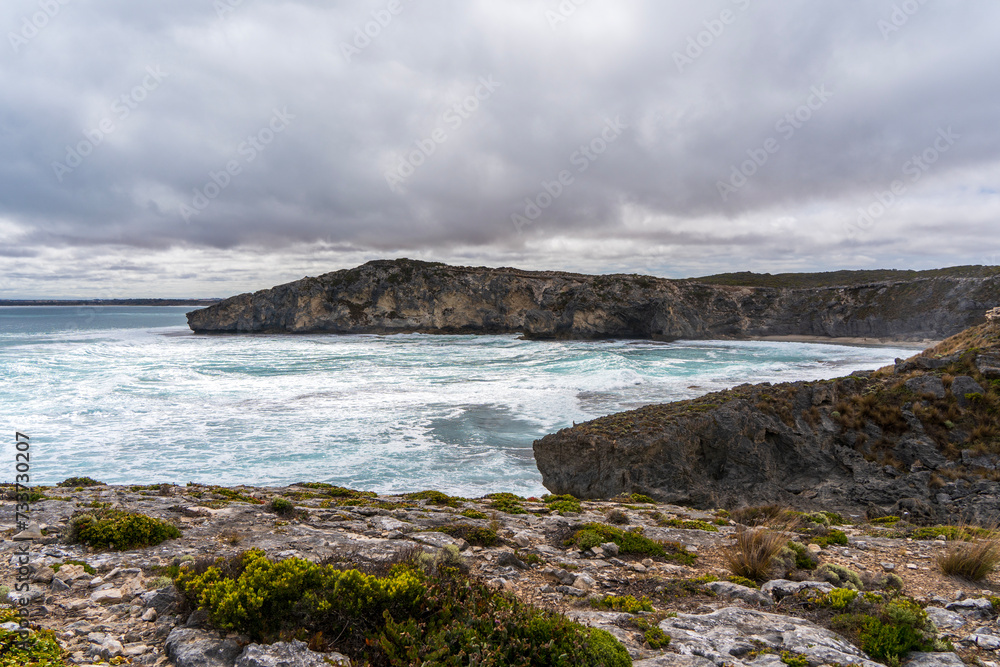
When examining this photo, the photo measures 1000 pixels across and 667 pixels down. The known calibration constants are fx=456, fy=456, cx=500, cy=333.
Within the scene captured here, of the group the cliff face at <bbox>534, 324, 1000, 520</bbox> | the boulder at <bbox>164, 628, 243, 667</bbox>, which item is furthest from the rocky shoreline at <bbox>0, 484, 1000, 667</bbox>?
the cliff face at <bbox>534, 324, 1000, 520</bbox>

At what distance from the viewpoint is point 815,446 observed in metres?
12.6

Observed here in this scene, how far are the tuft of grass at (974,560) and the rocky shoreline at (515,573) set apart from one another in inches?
6.3

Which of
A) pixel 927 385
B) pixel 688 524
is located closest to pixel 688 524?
pixel 688 524

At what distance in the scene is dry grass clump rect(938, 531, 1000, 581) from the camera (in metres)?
5.60

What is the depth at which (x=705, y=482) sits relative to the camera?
12500 millimetres

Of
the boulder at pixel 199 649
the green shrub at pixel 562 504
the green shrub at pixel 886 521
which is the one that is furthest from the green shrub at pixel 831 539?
the boulder at pixel 199 649

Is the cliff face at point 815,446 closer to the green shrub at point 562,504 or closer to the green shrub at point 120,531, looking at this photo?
the green shrub at point 562,504

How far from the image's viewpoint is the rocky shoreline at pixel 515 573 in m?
4.09

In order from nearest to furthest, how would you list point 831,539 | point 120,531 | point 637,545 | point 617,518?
point 120,531 → point 637,545 → point 831,539 → point 617,518

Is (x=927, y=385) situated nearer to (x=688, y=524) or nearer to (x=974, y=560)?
(x=974, y=560)

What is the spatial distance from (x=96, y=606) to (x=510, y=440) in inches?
635

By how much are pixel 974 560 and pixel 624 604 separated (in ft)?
14.9

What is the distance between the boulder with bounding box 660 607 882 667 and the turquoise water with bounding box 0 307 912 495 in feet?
33.3

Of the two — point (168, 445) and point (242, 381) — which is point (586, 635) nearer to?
point (168, 445)
